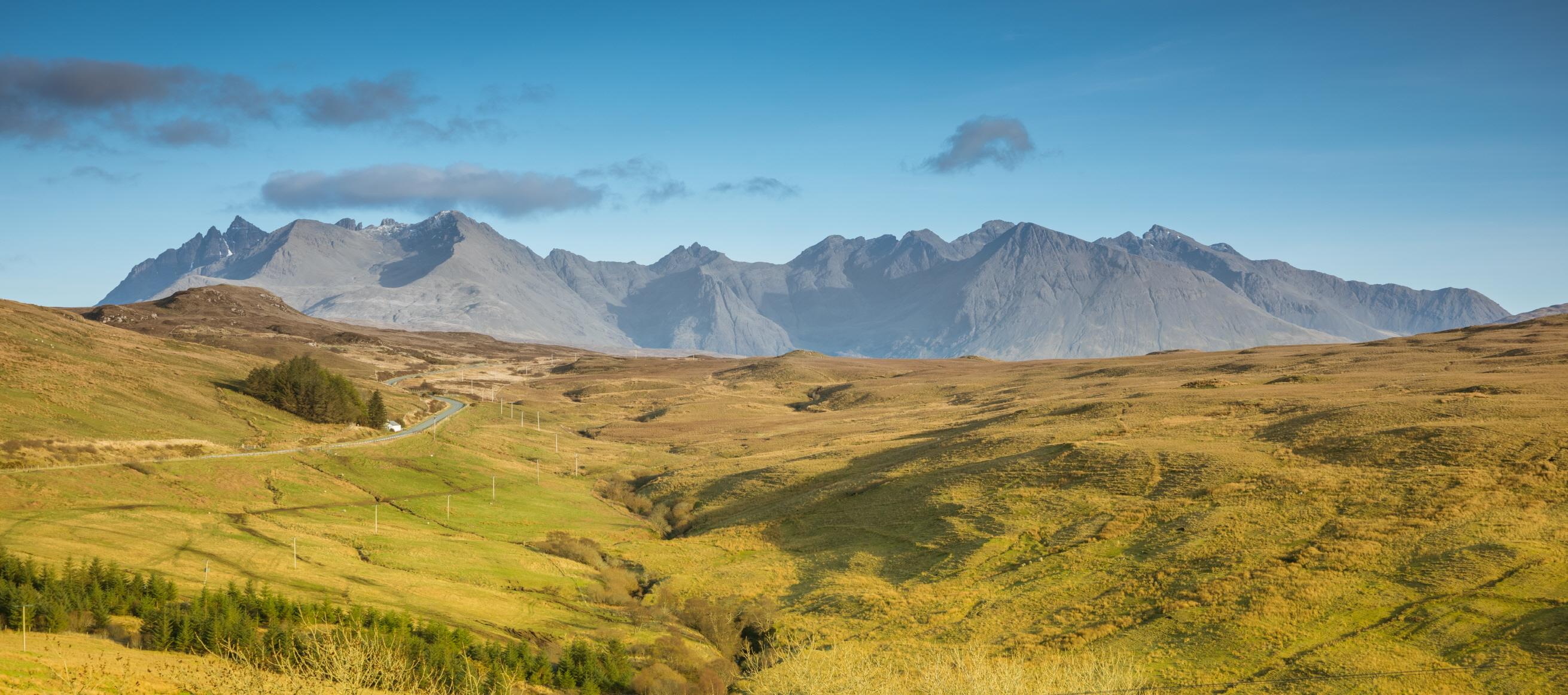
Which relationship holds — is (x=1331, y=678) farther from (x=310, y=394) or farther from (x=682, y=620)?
(x=310, y=394)

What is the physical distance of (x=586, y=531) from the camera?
262 feet

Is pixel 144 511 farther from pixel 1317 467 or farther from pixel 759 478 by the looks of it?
pixel 1317 467

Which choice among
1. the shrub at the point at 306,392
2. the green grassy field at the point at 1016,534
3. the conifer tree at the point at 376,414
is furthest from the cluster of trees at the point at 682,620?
the conifer tree at the point at 376,414

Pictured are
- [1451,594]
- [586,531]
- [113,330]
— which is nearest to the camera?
[1451,594]

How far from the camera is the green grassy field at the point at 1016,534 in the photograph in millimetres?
41844

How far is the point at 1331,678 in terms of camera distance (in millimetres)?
37719

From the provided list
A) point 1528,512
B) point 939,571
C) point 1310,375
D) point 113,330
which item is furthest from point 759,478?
point 113,330

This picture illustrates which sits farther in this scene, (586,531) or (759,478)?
(759,478)

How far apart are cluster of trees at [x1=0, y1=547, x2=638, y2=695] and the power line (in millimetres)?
21181

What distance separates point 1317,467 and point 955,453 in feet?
101

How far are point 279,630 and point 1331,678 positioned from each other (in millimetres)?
40806

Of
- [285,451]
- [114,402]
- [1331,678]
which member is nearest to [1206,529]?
[1331,678]

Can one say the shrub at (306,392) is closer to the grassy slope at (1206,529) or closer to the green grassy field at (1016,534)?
the green grassy field at (1016,534)

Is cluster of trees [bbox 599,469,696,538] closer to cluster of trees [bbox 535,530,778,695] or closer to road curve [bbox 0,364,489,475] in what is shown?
cluster of trees [bbox 535,530,778,695]
